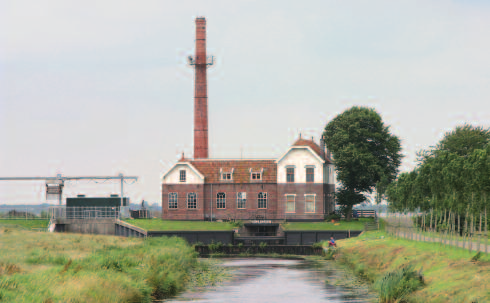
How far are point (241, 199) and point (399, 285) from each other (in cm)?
5820

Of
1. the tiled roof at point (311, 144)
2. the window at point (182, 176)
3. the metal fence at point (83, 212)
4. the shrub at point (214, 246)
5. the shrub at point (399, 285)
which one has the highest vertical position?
the tiled roof at point (311, 144)

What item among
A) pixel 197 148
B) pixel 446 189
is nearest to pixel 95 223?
pixel 197 148

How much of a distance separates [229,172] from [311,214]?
37.1 ft

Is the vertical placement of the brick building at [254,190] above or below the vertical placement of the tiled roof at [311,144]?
below

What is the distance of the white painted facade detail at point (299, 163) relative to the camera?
288 feet

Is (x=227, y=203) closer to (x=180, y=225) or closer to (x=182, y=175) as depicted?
(x=182, y=175)

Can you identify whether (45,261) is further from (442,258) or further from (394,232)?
(394,232)

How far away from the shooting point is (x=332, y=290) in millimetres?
37906

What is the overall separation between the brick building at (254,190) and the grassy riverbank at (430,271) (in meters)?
35.3

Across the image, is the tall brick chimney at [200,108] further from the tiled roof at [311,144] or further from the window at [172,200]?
the tiled roof at [311,144]

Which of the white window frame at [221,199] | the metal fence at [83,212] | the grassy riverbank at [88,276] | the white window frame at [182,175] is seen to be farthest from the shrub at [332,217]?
the grassy riverbank at [88,276]

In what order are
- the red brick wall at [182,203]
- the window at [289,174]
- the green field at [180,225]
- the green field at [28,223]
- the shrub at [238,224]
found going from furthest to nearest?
the red brick wall at [182,203] < the window at [289,174] < the green field at [28,223] < the shrub at [238,224] < the green field at [180,225]

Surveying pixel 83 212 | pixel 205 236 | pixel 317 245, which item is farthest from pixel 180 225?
pixel 317 245

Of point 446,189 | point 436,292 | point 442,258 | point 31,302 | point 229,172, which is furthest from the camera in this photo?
point 229,172
